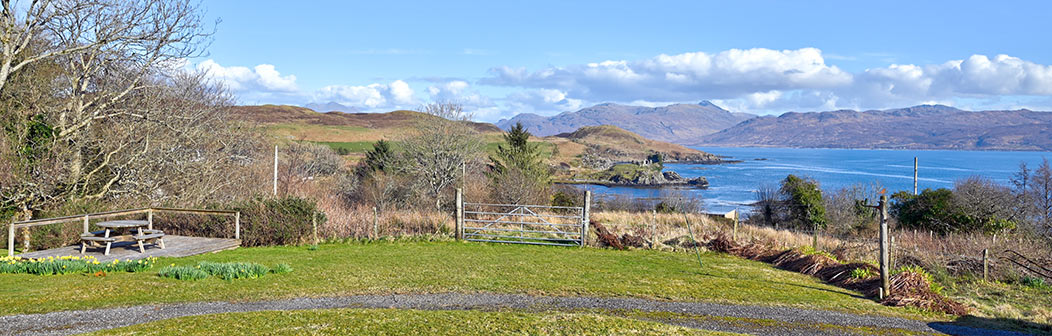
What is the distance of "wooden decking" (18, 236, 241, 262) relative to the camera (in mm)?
14086

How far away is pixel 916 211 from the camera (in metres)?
35.4

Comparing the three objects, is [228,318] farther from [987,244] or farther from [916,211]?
[916,211]

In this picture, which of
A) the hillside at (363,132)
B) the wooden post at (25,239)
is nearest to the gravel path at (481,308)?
the wooden post at (25,239)

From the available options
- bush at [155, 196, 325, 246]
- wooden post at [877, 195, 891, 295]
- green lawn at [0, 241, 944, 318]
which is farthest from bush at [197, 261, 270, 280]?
wooden post at [877, 195, 891, 295]

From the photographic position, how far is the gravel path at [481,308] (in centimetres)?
833

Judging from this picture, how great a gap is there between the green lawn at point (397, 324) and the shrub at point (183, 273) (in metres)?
3.23

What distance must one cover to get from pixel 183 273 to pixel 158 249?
14.9 ft

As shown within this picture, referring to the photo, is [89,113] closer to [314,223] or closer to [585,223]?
[314,223]

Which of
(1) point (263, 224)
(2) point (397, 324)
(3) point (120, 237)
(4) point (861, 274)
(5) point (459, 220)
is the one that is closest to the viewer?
(2) point (397, 324)

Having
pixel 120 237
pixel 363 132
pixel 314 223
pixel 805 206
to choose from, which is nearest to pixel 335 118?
pixel 363 132

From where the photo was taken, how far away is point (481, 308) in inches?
396

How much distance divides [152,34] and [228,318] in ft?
56.5

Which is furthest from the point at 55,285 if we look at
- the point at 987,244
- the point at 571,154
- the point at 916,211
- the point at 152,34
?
the point at 571,154

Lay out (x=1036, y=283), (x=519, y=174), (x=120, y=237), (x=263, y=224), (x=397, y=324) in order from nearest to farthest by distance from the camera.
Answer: (x=397, y=324)
(x=120, y=237)
(x=1036, y=283)
(x=263, y=224)
(x=519, y=174)
